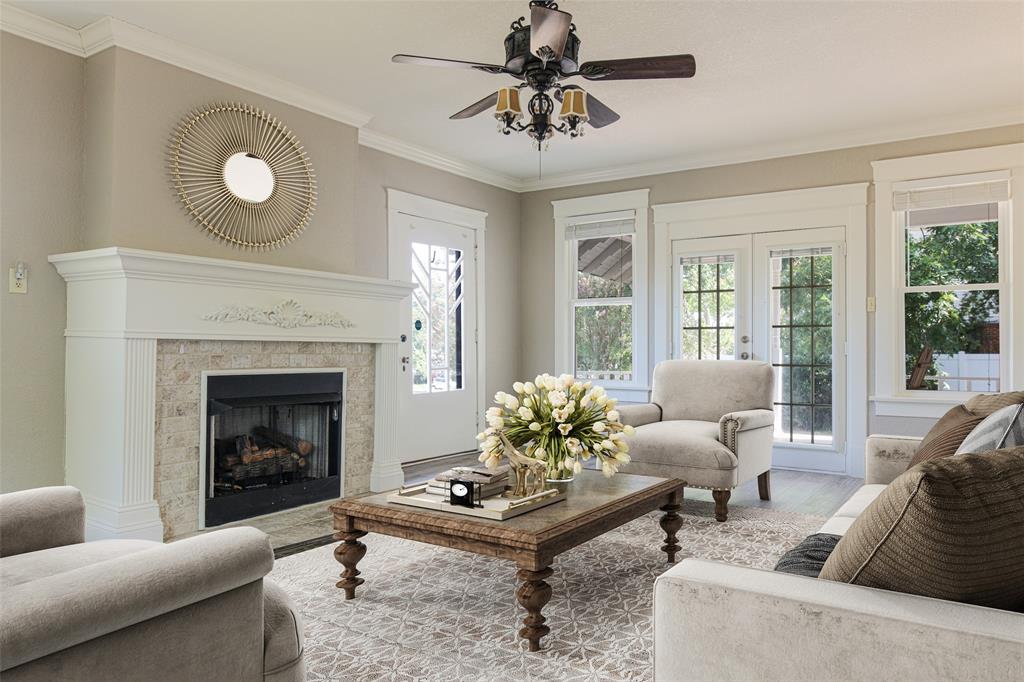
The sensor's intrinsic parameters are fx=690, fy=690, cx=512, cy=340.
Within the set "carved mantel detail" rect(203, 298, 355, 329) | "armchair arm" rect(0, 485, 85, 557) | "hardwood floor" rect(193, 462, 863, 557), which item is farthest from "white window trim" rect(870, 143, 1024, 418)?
"armchair arm" rect(0, 485, 85, 557)

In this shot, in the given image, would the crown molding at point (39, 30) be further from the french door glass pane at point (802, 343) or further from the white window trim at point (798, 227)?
the french door glass pane at point (802, 343)

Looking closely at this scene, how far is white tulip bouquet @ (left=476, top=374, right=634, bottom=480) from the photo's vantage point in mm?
2674

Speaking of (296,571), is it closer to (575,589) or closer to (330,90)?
(575,589)

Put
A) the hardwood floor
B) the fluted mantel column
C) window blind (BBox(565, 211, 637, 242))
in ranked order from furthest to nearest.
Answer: window blind (BBox(565, 211, 637, 242)) → the fluted mantel column → the hardwood floor

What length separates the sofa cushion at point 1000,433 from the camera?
4.96 feet

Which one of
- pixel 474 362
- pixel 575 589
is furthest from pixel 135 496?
pixel 474 362

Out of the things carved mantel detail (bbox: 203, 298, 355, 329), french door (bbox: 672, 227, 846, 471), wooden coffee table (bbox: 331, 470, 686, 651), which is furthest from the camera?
french door (bbox: 672, 227, 846, 471)

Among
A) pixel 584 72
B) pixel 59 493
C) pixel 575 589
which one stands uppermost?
pixel 584 72

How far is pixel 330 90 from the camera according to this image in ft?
14.2

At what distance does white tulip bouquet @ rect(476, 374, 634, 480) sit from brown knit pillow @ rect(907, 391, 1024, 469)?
1040 millimetres

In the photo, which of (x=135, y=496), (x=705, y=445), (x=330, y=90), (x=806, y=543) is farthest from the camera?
(x=330, y=90)

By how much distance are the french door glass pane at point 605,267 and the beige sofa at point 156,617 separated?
16.9ft

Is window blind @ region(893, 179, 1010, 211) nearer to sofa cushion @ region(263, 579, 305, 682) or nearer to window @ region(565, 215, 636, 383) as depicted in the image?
window @ region(565, 215, 636, 383)

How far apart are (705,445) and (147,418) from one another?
287 cm
